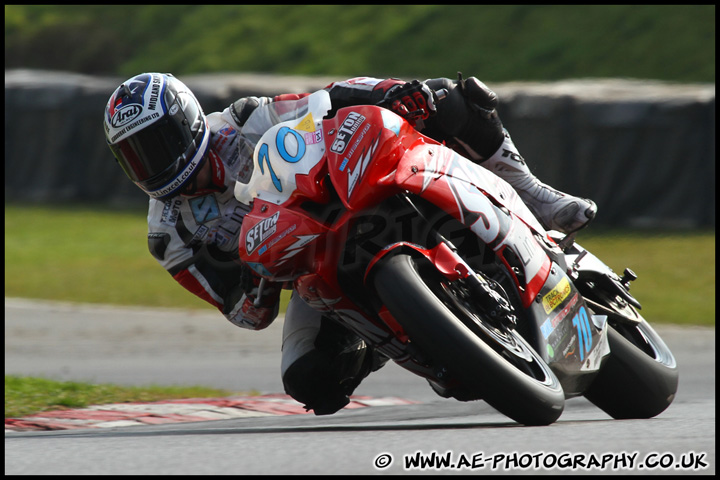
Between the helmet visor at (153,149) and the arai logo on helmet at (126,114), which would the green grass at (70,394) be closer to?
the helmet visor at (153,149)

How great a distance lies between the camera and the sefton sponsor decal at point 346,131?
352 cm

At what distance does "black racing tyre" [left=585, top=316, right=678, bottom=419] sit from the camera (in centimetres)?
426

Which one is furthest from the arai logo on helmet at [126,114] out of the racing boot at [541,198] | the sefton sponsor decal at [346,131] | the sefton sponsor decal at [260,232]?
the racing boot at [541,198]

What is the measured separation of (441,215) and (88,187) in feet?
48.6

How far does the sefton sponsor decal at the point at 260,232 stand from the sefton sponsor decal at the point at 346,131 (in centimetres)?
30

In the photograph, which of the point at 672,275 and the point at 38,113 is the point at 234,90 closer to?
the point at 38,113

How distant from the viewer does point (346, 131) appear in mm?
3549

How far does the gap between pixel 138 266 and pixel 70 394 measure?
23.9ft

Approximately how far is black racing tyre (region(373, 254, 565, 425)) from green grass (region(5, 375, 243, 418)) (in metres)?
2.70

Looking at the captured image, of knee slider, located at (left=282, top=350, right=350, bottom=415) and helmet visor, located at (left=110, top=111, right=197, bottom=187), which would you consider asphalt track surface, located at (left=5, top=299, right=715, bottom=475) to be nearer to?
knee slider, located at (left=282, top=350, right=350, bottom=415)

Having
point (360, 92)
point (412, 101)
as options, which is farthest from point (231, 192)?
point (412, 101)

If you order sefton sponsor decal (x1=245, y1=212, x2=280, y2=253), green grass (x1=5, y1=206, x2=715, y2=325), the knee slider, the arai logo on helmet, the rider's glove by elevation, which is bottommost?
green grass (x1=5, y1=206, x2=715, y2=325)

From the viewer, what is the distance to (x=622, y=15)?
21.1 m

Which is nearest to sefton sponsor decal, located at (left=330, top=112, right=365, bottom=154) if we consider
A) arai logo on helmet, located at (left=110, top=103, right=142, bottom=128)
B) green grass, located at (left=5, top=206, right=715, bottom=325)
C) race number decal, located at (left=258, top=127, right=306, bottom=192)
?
race number decal, located at (left=258, top=127, right=306, bottom=192)
